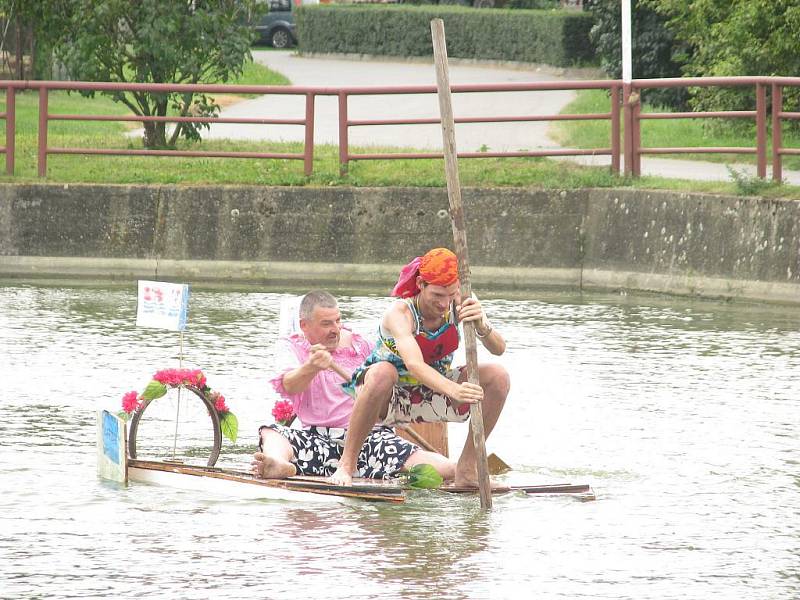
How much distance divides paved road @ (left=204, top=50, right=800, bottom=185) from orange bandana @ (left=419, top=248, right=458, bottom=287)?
9465mm

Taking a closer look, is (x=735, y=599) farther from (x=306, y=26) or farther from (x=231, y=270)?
(x=306, y=26)

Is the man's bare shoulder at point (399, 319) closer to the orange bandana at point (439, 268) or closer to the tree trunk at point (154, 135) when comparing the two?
the orange bandana at point (439, 268)

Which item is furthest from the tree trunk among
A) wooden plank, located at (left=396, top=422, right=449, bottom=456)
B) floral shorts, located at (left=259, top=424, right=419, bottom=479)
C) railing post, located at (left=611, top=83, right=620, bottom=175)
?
floral shorts, located at (left=259, top=424, right=419, bottom=479)

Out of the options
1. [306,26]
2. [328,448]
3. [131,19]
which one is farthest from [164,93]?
[306,26]

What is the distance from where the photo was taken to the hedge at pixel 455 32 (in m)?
39.5

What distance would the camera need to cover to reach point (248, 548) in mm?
7656

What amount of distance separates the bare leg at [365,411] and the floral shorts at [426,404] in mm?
146

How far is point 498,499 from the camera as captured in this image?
8.58m

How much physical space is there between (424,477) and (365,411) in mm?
432

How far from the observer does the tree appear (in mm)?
20734

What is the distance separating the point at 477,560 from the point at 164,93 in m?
13.8

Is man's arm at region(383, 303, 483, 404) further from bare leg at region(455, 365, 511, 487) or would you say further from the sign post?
the sign post

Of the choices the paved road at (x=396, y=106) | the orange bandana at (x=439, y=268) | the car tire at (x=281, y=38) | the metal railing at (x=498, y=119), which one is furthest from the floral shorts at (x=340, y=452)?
the car tire at (x=281, y=38)

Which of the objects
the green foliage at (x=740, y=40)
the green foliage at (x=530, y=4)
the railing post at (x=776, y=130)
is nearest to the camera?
the railing post at (x=776, y=130)
